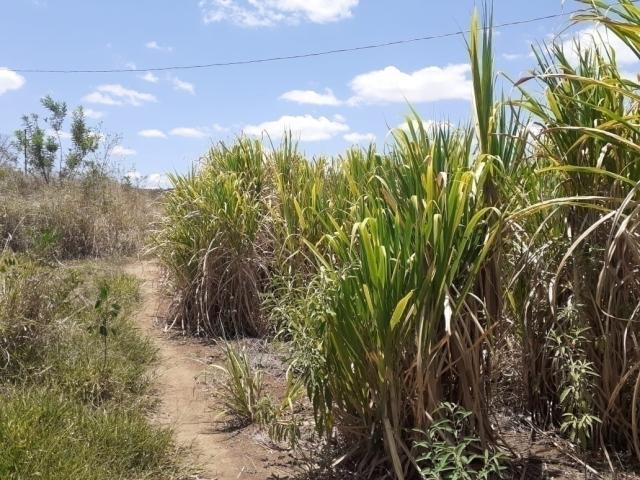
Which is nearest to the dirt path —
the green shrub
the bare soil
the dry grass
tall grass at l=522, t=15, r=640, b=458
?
the bare soil

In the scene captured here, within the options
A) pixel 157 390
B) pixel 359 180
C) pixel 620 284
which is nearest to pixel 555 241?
pixel 620 284

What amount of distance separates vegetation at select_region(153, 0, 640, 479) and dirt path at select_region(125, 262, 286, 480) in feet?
2.12

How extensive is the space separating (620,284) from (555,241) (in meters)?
0.45

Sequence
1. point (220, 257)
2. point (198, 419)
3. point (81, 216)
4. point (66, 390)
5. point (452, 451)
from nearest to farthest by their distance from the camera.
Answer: point (452, 451) → point (66, 390) → point (198, 419) → point (220, 257) → point (81, 216)

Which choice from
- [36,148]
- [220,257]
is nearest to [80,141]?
[36,148]

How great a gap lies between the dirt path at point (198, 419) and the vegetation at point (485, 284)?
645mm

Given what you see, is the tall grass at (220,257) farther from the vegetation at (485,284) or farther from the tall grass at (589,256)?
the tall grass at (589,256)

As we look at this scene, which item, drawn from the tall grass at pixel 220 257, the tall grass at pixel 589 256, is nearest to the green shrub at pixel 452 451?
the tall grass at pixel 589 256

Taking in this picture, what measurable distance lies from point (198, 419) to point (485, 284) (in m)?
2.43

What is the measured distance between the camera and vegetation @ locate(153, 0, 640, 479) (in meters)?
3.21

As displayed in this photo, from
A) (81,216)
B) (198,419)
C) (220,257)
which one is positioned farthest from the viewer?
(81,216)

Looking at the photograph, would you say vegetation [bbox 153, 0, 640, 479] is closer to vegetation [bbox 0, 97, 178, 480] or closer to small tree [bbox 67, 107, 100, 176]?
vegetation [bbox 0, 97, 178, 480]

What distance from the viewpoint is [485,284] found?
347 cm

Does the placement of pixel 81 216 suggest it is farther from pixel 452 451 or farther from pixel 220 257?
pixel 452 451
